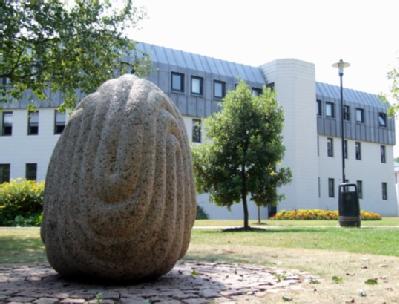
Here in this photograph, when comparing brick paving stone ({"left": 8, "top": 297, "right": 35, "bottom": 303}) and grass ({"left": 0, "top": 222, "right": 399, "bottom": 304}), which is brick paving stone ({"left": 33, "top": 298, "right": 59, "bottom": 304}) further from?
grass ({"left": 0, "top": 222, "right": 399, "bottom": 304})

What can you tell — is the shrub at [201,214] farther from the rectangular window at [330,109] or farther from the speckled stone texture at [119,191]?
the speckled stone texture at [119,191]

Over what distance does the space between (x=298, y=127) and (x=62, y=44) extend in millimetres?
24924

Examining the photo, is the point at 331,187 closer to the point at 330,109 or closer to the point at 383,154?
the point at 330,109

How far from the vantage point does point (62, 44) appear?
16.2 meters

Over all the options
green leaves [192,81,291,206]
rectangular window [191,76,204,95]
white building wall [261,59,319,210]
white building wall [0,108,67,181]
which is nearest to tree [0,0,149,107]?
green leaves [192,81,291,206]

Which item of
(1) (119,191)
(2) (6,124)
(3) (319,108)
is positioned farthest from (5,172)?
(1) (119,191)

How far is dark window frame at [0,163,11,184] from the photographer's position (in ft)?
108

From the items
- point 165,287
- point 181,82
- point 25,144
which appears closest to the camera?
point 165,287

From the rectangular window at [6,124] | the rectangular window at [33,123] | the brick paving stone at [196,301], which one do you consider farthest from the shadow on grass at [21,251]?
the rectangular window at [6,124]

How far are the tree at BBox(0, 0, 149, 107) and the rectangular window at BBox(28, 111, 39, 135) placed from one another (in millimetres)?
15650

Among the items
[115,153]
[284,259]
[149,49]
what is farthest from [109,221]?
[149,49]

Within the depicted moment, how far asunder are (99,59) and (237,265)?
35.2ft

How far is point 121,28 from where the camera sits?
1778 centimetres

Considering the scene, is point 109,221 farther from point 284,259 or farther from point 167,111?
point 284,259
